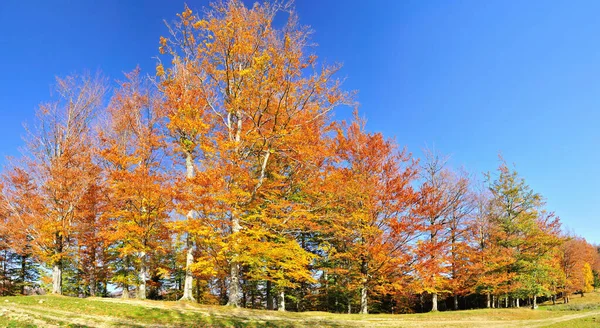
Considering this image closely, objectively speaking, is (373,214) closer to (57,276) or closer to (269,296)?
(269,296)

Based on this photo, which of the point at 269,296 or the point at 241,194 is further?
the point at 269,296

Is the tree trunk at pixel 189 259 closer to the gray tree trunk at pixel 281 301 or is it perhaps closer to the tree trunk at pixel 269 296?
the gray tree trunk at pixel 281 301

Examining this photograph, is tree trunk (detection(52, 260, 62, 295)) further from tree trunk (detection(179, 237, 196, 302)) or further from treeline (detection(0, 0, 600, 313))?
tree trunk (detection(179, 237, 196, 302))

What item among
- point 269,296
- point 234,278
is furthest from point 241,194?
point 269,296

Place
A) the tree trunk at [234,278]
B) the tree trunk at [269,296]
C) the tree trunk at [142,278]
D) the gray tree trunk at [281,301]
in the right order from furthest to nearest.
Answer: the tree trunk at [269,296]
the gray tree trunk at [281,301]
the tree trunk at [142,278]
the tree trunk at [234,278]

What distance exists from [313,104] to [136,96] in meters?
12.4

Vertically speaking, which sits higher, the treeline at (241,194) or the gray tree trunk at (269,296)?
the treeline at (241,194)

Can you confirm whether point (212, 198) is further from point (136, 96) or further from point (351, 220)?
point (136, 96)

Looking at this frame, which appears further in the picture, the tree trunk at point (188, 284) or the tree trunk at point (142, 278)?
the tree trunk at point (142, 278)

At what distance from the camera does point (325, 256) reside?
80.4ft

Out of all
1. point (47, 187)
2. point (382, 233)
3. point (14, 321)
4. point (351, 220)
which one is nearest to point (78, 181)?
point (47, 187)

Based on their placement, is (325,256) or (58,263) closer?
(58,263)

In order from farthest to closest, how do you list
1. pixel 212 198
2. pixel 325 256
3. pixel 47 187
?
pixel 325 256 → pixel 47 187 → pixel 212 198

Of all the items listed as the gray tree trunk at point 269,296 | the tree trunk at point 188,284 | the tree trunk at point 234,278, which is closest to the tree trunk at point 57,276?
the tree trunk at point 188,284
